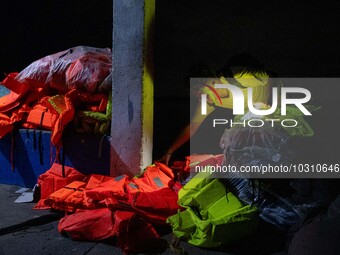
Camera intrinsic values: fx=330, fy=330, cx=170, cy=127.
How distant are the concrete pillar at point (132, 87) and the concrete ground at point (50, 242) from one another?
104 centimetres

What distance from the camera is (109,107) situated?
428cm

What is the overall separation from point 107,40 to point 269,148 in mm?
4950

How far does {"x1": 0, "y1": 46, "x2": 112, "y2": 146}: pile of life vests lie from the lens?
14.2 ft

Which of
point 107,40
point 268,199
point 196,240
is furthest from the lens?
point 107,40

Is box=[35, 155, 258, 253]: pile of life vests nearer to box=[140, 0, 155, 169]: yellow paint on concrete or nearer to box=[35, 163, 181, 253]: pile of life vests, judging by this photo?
box=[35, 163, 181, 253]: pile of life vests

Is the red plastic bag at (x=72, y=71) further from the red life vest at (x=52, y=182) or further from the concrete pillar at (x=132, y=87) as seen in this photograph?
the red life vest at (x=52, y=182)

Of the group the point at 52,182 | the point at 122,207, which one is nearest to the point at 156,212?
the point at 122,207

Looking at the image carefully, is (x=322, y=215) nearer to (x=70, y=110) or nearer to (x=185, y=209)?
(x=185, y=209)

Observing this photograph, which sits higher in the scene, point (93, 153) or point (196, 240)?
point (93, 153)

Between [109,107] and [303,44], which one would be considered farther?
[303,44]

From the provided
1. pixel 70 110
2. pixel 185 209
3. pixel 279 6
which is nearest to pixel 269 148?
pixel 185 209

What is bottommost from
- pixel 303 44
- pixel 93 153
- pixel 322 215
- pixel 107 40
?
pixel 322 215

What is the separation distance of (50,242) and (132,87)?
1.95m

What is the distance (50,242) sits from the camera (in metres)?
3.12
